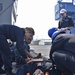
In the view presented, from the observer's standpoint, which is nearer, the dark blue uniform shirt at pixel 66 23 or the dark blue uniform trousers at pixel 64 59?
the dark blue uniform trousers at pixel 64 59

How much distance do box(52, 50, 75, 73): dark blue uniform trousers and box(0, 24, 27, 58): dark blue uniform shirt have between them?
1088 millimetres

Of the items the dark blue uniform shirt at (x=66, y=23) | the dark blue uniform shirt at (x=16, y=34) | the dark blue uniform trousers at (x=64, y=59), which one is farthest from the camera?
the dark blue uniform shirt at (x=66, y=23)

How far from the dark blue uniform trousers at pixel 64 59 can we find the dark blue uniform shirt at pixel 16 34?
42.8 inches

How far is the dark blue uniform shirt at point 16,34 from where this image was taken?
3.76 m

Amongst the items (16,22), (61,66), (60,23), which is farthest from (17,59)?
(16,22)

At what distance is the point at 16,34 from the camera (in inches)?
149

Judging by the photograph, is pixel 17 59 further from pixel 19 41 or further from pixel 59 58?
pixel 59 58

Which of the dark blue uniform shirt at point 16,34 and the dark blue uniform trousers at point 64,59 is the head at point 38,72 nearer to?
the dark blue uniform trousers at point 64,59

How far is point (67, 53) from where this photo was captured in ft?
8.30

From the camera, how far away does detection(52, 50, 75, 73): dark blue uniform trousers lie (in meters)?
2.43

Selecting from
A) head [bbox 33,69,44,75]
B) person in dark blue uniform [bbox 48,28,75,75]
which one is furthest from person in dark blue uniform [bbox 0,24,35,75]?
person in dark blue uniform [bbox 48,28,75,75]

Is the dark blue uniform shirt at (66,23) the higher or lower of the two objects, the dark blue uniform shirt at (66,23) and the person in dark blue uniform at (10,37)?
the higher

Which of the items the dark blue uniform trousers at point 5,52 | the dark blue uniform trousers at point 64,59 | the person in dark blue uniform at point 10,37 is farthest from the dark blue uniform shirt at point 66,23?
the dark blue uniform trousers at point 64,59

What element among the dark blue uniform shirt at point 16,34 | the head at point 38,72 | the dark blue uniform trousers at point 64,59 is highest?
the dark blue uniform shirt at point 16,34
